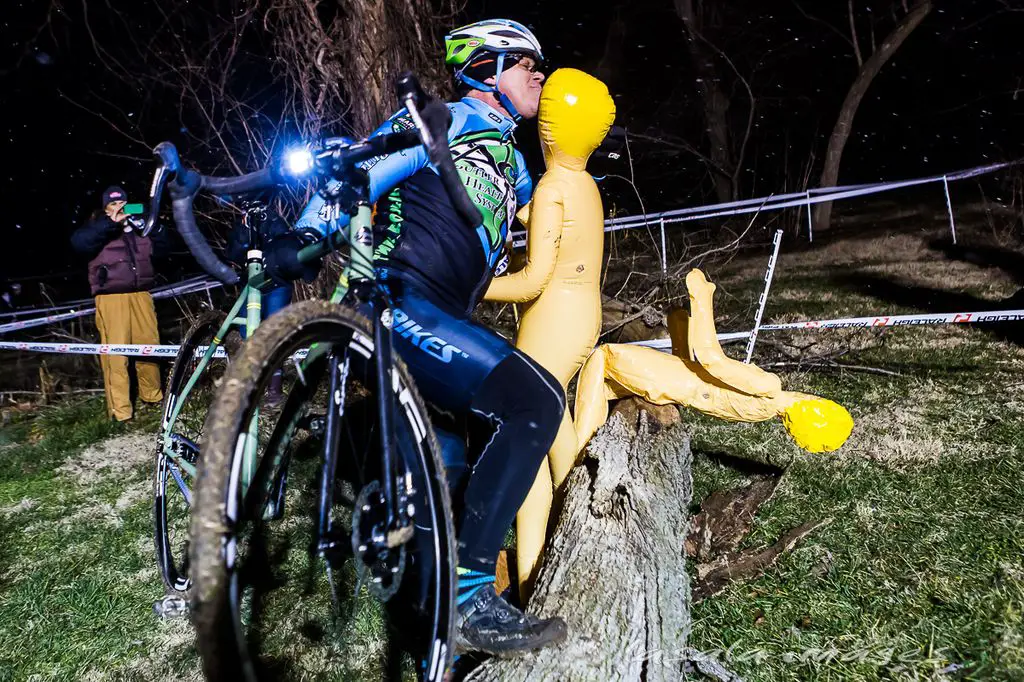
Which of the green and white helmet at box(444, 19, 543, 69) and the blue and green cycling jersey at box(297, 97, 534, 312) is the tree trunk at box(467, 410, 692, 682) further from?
the green and white helmet at box(444, 19, 543, 69)

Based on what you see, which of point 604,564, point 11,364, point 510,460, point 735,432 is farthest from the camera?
point 11,364

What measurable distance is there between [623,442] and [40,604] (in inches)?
119

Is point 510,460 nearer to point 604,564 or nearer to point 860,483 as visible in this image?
point 604,564

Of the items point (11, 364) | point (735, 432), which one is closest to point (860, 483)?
point (735, 432)

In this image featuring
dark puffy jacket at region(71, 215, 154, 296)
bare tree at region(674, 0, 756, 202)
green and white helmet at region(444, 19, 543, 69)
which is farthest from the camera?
bare tree at region(674, 0, 756, 202)

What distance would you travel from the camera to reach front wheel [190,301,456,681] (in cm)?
153

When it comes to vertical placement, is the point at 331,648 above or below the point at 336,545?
below

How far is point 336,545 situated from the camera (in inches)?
85.4

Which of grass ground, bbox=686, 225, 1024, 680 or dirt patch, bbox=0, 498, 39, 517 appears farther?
dirt patch, bbox=0, 498, 39, 517

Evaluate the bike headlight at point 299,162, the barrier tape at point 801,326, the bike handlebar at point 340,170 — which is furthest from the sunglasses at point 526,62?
the barrier tape at point 801,326

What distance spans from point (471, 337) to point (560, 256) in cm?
86

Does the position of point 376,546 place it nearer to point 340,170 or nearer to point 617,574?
point 617,574

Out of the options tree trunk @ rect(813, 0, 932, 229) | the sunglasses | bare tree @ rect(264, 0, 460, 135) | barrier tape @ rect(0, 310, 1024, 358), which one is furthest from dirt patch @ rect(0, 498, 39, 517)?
tree trunk @ rect(813, 0, 932, 229)

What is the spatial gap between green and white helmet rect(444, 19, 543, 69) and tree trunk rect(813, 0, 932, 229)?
13.3 metres
